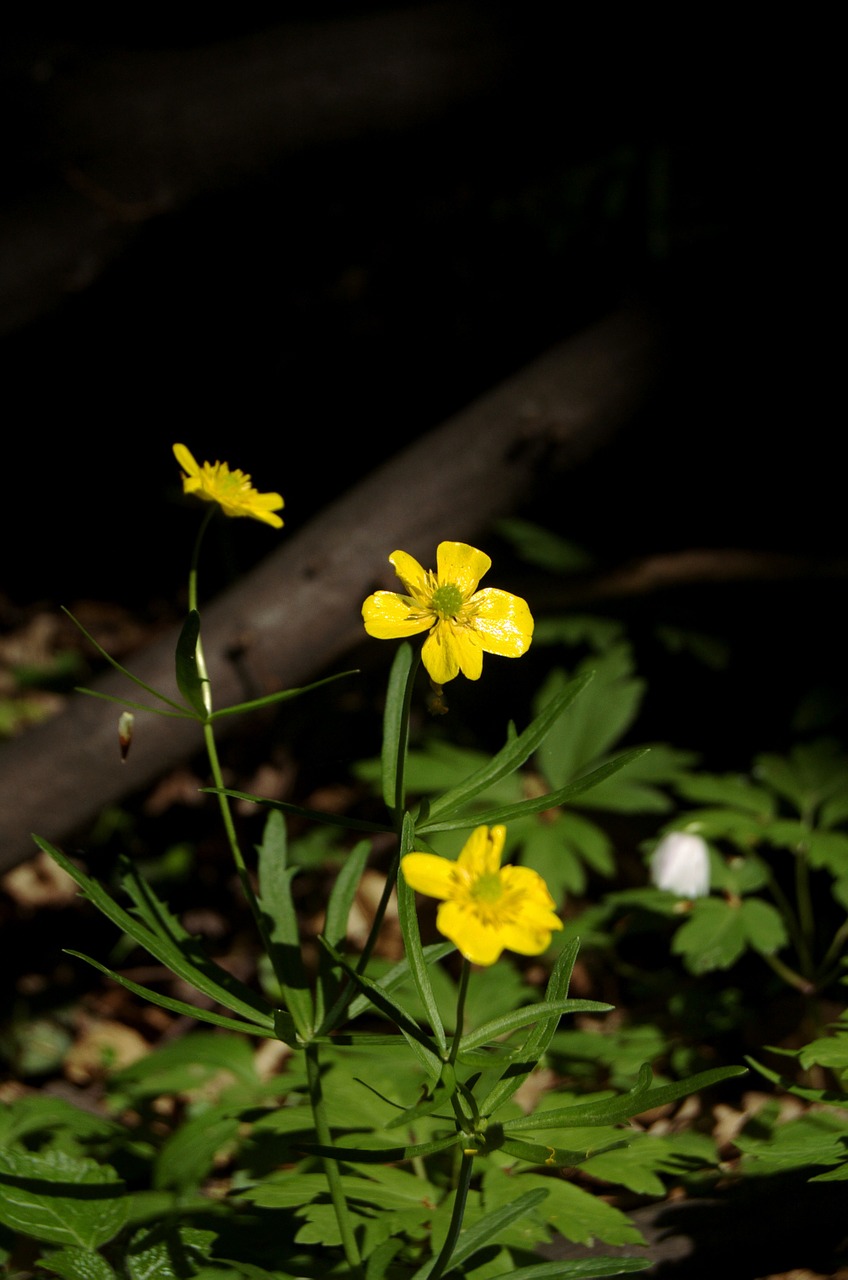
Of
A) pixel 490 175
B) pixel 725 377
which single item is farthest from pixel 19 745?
pixel 490 175

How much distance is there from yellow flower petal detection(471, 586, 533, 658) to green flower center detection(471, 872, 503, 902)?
0.23 meters

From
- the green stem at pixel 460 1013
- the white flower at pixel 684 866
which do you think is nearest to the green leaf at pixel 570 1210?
the green stem at pixel 460 1013

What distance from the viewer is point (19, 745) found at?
202cm

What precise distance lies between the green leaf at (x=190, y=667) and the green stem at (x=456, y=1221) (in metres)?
0.48

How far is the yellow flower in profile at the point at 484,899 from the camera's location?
75 centimetres

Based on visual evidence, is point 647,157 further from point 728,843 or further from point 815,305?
point 728,843

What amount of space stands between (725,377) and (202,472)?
1681mm

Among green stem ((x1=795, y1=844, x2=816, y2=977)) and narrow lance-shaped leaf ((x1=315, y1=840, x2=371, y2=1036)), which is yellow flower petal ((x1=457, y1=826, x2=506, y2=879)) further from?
green stem ((x1=795, y1=844, x2=816, y2=977))

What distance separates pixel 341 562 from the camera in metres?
2.13

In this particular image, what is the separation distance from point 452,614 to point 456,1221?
55 cm

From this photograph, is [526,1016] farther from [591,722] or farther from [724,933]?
[591,722]

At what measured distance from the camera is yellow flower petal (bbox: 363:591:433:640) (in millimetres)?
891

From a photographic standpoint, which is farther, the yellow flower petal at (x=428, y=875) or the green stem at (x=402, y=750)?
the green stem at (x=402, y=750)

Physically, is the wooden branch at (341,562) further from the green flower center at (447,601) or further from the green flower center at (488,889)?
the green flower center at (488,889)
